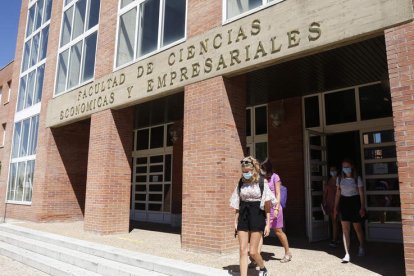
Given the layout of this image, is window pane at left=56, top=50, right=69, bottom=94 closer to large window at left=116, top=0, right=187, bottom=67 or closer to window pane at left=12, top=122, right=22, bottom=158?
large window at left=116, top=0, right=187, bottom=67

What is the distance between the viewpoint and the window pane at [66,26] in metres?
13.9

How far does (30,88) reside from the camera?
52.9 ft

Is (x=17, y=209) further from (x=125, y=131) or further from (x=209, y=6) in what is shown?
(x=209, y=6)

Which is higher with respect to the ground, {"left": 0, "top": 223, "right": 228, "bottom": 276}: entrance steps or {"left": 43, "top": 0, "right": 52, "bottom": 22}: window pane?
{"left": 43, "top": 0, "right": 52, "bottom": 22}: window pane

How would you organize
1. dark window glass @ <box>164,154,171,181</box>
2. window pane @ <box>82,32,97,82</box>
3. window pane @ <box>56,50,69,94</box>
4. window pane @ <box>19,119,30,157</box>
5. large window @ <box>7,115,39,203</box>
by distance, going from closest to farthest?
window pane @ <box>82,32,97,82</box> → window pane @ <box>56,50,69,94</box> → dark window glass @ <box>164,154,171,181</box> → large window @ <box>7,115,39,203</box> → window pane @ <box>19,119,30,157</box>

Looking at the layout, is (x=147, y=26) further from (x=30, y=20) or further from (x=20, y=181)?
(x=30, y=20)

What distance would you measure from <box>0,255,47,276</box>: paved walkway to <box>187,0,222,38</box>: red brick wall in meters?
6.05

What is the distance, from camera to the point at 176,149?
1374 cm

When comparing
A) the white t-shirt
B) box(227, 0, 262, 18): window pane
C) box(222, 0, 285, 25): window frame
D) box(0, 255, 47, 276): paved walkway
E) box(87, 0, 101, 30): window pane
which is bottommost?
box(0, 255, 47, 276): paved walkway

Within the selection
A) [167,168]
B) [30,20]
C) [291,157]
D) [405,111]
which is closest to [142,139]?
[167,168]

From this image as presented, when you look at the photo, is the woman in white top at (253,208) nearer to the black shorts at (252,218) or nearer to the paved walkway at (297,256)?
the black shorts at (252,218)

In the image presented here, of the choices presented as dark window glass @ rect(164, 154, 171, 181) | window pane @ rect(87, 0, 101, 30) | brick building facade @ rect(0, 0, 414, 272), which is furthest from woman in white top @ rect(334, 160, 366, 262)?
window pane @ rect(87, 0, 101, 30)

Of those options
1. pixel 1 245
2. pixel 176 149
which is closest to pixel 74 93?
pixel 176 149

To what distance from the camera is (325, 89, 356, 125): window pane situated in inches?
372
